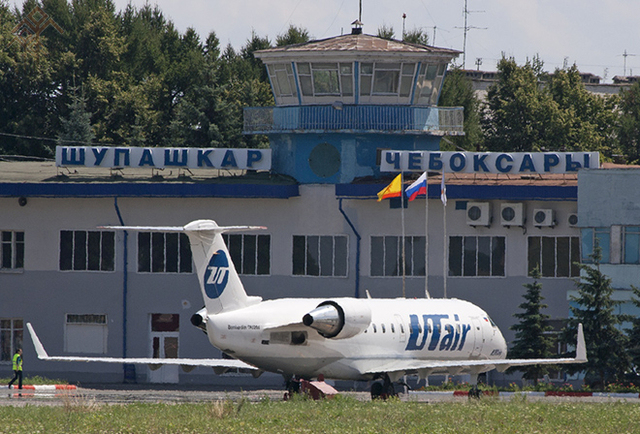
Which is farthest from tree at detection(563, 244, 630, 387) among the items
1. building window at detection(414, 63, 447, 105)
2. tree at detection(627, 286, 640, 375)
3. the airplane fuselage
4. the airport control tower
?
building window at detection(414, 63, 447, 105)

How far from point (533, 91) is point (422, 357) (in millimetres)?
60050

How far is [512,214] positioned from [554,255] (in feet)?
8.99

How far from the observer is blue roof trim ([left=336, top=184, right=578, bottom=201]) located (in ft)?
167

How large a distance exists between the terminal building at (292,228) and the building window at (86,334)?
2.2 inches

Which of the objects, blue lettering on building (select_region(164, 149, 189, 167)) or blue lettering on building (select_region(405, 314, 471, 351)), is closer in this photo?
blue lettering on building (select_region(405, 314, 471, 351))

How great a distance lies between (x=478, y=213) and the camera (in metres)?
52.1

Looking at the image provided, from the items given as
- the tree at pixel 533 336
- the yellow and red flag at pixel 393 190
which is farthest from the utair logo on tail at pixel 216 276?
the tree at pixel 533 336

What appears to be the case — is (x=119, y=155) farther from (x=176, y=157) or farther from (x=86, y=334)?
(x=86, y=334)

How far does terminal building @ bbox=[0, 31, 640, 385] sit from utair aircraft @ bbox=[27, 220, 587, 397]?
12116mm

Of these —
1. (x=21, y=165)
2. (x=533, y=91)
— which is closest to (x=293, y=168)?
(x=21, y=165)

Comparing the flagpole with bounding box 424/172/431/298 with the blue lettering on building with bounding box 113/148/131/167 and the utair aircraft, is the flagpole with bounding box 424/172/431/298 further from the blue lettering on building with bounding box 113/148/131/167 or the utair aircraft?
the blue lettering on building with bounding box 113/148/131/167

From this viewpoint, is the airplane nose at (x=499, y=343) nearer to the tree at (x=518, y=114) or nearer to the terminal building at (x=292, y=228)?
the terminal building at (x=292, y=228)

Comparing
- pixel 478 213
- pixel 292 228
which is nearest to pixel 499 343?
pixel 478 213

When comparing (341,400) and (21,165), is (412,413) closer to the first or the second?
(341,400)
